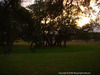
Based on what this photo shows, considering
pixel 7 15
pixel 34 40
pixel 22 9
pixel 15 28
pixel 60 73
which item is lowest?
pixel 60 73

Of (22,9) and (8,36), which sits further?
(22,9)

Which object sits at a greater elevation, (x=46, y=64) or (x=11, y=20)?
(x=11, y=20)

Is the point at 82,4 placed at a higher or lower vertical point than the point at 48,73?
higher

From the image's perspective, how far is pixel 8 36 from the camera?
584cm

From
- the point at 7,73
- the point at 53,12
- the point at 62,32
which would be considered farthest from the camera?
the point at 62,32

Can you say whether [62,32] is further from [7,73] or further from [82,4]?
[7,73]

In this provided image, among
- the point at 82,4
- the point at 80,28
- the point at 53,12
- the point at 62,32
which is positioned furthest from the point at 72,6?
the point at 80,28

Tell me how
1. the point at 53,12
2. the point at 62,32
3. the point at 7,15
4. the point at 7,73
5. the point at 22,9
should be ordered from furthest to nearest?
1. the point at 62,32
2. the point at 53,12
3. the point at 7,73
4. the point at 22,9
5. the point at 7,15

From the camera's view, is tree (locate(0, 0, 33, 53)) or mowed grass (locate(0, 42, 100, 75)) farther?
mowed grass (locate(0, 42, 100, 75))

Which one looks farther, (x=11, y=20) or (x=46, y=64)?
(x=46, y=64)

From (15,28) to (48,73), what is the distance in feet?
13.1

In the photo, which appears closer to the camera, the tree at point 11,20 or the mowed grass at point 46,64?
the tree at point 11,20

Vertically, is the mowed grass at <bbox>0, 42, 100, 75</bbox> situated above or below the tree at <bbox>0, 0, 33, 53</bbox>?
below

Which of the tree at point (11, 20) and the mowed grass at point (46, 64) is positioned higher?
the tree at point (11, 20)
